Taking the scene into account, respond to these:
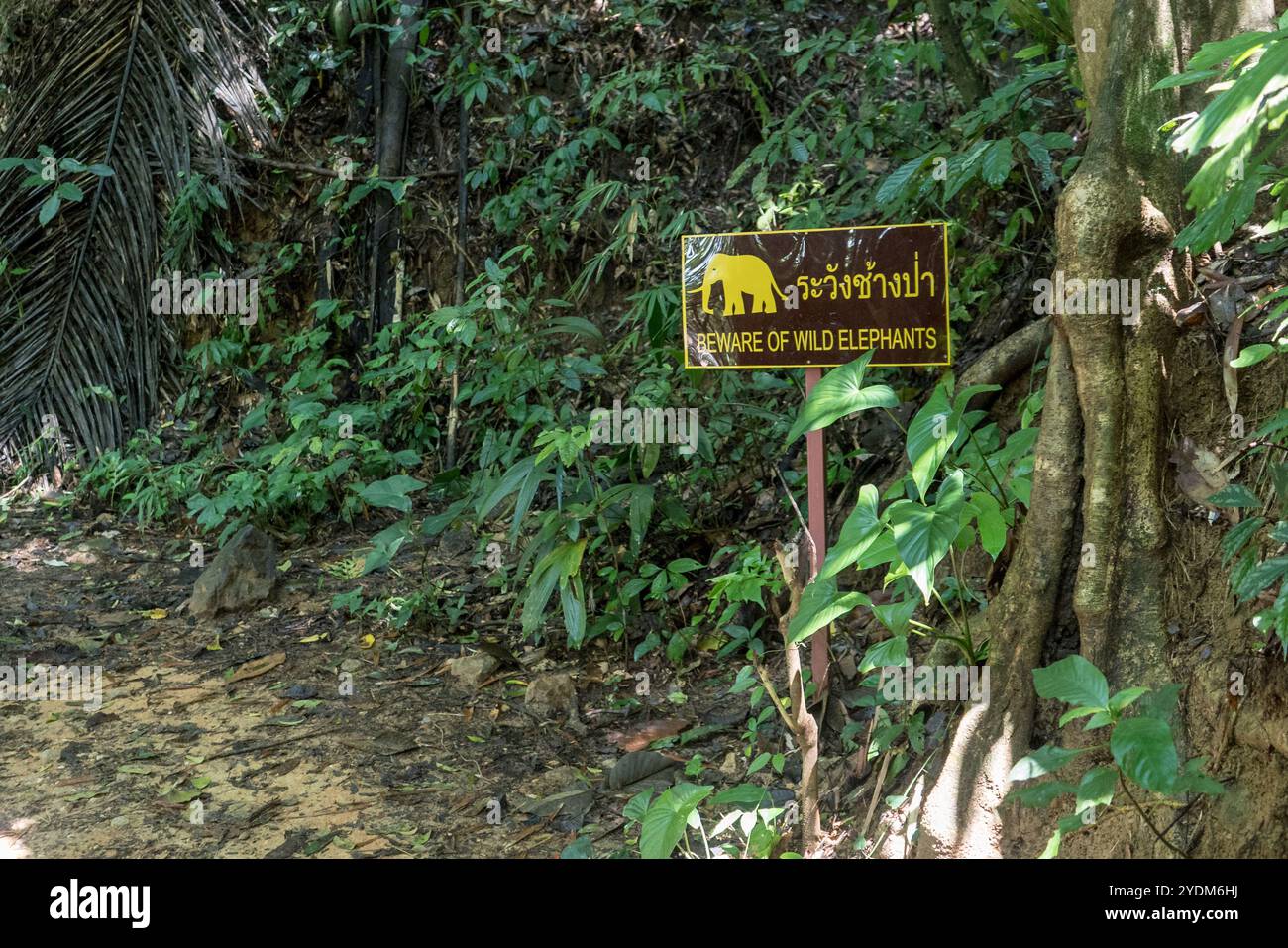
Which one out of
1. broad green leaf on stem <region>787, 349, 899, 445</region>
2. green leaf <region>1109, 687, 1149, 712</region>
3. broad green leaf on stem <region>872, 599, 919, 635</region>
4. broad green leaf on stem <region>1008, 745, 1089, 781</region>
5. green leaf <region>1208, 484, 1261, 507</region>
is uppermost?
broad green leaf on stem <region>787, 349, 899, 445</region>

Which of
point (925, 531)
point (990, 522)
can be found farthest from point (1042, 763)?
point (990, 522)

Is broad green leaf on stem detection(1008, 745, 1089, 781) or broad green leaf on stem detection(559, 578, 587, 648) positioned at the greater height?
broad green leaf on stem detection(559, 578, 587, 648)

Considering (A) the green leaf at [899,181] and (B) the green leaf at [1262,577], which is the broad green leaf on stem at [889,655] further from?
(A) the green leaf at [899,181]

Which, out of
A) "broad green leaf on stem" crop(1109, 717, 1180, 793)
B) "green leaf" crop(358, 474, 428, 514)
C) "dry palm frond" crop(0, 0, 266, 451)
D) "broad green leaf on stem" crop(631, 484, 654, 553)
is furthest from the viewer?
"dry palm frond" crop(0, 0, 266, 451)

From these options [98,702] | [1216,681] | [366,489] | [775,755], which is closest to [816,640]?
[775,755]

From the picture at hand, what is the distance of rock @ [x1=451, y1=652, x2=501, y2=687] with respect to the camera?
14.9 ft

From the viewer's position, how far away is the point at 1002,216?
5.05 metres

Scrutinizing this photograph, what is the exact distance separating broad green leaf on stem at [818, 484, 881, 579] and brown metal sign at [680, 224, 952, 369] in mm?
890

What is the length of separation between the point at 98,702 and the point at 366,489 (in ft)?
4.62

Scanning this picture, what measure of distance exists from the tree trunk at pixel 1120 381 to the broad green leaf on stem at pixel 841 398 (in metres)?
0.50

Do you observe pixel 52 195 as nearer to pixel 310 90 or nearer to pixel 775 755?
pixel 310 90

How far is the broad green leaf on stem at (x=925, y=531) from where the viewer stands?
246cm

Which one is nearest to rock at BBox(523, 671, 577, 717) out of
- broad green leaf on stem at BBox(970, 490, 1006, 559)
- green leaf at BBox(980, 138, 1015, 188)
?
broad green leaf on stem at BBox(970, 490, 1006, 559)

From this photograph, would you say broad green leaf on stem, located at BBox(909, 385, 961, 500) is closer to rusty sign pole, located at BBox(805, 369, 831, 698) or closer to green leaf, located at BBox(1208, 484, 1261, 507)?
green leaf, located at BBox(1208, 484, 1261, 507)
